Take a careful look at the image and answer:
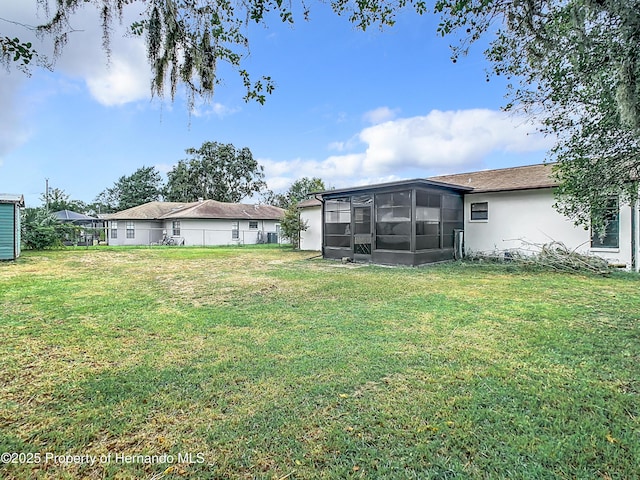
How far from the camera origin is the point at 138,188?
43.1m

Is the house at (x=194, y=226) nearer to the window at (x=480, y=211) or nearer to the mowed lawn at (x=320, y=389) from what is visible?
the window at (x=480, y=211)

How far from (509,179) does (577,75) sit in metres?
9.88

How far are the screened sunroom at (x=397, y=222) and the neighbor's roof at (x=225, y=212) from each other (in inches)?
509

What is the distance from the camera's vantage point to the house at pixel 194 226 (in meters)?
24.4

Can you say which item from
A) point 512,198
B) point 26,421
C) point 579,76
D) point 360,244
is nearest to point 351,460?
point 26,421

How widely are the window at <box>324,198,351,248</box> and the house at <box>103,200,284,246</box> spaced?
13198 millimetres

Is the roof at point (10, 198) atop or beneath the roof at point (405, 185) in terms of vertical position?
beneath

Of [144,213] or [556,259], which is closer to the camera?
[556,259]

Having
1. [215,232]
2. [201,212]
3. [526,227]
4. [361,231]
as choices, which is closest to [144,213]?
[201,212]

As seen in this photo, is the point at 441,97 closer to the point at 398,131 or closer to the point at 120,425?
the point at 398,131

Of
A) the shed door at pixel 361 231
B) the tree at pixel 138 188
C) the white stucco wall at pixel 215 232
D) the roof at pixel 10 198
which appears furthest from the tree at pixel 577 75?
the tree at pixel 138 188

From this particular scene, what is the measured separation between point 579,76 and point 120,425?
5.54m

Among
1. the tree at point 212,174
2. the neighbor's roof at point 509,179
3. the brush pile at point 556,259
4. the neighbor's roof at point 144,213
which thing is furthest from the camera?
the tree at point 212,174

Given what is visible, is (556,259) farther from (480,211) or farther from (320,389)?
(320,389)
